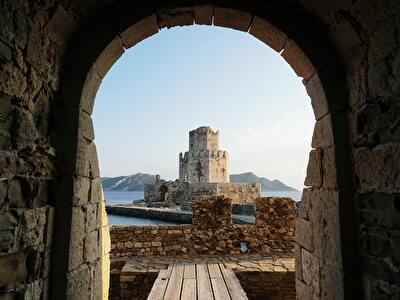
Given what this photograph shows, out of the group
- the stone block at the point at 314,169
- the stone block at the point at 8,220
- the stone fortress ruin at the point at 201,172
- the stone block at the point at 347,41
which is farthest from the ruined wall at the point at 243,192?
the stone block at the point at 8,220

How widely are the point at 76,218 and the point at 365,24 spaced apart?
2702 millimetres

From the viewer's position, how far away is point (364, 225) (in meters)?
2.16

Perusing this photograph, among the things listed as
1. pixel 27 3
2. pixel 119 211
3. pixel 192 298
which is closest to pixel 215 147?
pixel 119 211

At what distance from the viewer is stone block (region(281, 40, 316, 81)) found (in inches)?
102

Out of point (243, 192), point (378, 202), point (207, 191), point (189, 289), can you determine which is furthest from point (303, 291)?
point (243, 192)

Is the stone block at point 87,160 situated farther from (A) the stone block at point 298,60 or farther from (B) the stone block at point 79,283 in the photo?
(A) the stone block at point 298,60

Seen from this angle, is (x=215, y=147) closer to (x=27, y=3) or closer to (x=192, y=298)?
(x=192, y=298)

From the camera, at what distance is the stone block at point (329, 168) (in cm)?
237

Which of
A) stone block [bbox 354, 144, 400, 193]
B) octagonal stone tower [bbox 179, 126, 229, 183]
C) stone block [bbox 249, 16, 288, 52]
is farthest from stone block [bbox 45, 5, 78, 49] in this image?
octagonal stone tower [bbox 179, 126, 229, 183]

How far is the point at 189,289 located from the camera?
4.39m

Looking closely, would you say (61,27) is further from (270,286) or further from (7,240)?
(270,286)

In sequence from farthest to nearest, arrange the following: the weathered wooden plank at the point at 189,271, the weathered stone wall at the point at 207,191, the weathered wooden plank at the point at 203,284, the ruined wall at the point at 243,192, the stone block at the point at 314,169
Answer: the ruined wall at the point at 243,192
the weathered stone wall at the point at 207,191
the weathered wooden plank at the point at 189,271
the weathered wooden plank at the point at 203,284
the stone block at the point at 314,169

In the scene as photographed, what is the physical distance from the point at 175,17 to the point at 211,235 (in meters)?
5.62

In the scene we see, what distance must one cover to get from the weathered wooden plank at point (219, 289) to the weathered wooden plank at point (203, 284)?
0.22 feet
